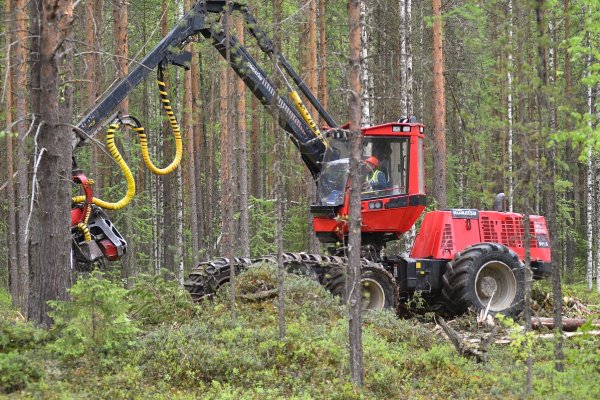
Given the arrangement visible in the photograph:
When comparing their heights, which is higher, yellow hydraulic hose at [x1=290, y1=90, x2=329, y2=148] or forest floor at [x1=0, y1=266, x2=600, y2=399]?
yellow hydraulic hose at [x1=290, y1=90, x2=329, y2=148]

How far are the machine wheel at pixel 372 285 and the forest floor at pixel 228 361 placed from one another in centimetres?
163

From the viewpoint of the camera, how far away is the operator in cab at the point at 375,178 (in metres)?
13.2

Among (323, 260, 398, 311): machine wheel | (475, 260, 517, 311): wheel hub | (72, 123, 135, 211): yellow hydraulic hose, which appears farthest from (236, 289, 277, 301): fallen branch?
(475, 260, 517, 311): wheel hub

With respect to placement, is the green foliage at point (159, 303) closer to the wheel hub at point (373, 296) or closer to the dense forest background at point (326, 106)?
the dense forest background at point (326, 106)

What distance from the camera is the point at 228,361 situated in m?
8.41

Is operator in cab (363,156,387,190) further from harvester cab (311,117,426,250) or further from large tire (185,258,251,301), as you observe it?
large tire (185,258,251,301)

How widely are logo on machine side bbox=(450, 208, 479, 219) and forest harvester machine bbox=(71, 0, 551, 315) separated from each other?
19 mm

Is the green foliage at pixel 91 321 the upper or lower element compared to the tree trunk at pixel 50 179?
lower

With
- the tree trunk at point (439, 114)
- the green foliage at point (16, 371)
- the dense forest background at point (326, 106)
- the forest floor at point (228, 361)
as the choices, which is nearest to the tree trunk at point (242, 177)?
the dense forest background at point (326, 106)

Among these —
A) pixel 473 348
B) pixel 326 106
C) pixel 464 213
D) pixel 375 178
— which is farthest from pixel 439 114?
pixel 473 348

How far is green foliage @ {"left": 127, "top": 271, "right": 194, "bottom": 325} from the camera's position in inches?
408

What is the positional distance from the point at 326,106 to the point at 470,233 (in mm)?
8615

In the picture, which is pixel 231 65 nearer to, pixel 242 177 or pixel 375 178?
pixel 375 178

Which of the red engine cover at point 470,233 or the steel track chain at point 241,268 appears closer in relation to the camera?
the steel track chain at point 241,268
